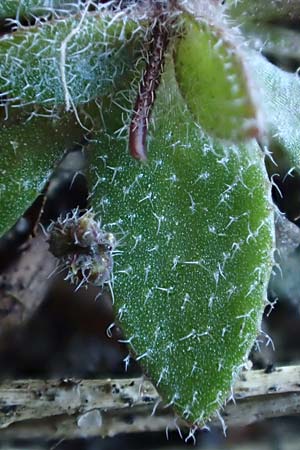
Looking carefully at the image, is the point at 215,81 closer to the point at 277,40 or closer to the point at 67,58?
the point at 67,58

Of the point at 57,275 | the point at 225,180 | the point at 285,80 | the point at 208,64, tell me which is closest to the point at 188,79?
the point at 208,64

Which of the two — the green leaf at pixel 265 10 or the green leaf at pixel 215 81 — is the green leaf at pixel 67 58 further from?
the green leaf at pixel 265 10

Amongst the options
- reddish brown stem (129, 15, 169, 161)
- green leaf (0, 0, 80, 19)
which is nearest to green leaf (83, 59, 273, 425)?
reddish brown stem (129, 15, 169, 161)

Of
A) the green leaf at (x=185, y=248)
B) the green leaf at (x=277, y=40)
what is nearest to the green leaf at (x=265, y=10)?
the green leaf at (x=277, y=40)

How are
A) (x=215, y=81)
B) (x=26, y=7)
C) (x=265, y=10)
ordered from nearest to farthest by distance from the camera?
(x=215, y=81)
(x=26, y=7)
(x=265, y=10)

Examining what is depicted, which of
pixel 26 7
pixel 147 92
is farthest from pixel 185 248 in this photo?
pixel 26 7

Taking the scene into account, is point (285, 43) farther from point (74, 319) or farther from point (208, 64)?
point (74, 319)
